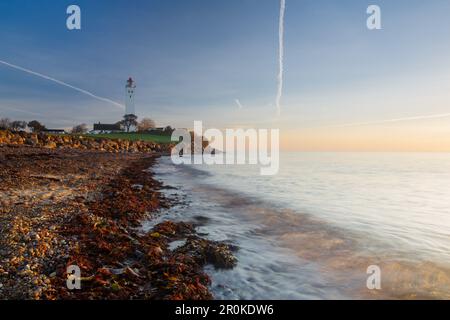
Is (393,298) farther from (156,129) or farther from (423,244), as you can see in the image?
(156,129)

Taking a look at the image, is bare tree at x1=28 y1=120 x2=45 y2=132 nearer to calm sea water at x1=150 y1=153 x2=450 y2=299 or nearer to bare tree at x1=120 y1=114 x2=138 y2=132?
bare tree at x1=120 y1=114 x2=138 y2=132

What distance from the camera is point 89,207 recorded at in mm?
11016

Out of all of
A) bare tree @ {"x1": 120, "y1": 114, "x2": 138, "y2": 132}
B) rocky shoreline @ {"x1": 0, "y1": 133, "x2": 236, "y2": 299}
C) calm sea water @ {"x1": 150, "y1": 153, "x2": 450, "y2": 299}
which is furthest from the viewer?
bare tree @ {"x1": 120, "y1": 114, "x2": 138, "y2": 132}

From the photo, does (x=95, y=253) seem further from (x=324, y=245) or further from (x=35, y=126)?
(x=35, y=126)

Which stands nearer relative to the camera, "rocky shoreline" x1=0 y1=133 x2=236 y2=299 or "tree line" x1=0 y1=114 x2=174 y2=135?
"rocky shoreline" x1=0 y1=133 x2=236 y2=299

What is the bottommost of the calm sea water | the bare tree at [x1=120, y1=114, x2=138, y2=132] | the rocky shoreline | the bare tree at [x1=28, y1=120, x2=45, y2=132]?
the calm sea water

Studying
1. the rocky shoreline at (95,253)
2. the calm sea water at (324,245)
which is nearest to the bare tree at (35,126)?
the calm sea water at (324,245)

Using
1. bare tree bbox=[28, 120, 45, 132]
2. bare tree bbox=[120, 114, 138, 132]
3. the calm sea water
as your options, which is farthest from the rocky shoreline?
bare tree bbox=[120, 114, 138, 132]

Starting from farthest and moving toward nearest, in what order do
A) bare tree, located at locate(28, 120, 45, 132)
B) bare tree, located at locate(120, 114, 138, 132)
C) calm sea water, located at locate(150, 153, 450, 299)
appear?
bare tree, located at locate(120, 114, 138, 132)
bare tree, located at locate(28, 120, 45, 132)
calm sea water, located at locate(150, 153, 450, 299)

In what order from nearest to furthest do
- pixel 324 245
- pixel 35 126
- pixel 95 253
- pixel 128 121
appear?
pixel 95 253, pixel 324 245, pixel 35 126, pixel 128 121

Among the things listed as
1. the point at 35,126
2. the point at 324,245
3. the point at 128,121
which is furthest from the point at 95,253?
the point at 128,121
